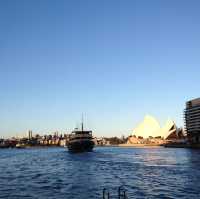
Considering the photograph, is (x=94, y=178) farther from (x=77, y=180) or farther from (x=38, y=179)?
(x=38, y=179)

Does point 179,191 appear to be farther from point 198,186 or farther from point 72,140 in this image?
point 72,140

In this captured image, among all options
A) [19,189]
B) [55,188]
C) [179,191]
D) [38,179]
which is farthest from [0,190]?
[179,191]

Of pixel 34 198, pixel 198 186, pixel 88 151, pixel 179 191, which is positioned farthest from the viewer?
pixel 88 151

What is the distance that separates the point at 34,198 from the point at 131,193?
32.3ft

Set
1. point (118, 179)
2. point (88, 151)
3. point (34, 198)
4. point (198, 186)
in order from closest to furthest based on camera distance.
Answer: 1. point (34, 198)
2. point (198, 186)
3. point (118, 179)
4. point (88, 151)

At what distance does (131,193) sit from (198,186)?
8.64 m

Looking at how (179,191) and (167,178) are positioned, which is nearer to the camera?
(179,191)

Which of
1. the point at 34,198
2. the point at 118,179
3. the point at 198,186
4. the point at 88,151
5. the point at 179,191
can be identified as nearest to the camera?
the point at 34,198

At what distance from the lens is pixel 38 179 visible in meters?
55.1

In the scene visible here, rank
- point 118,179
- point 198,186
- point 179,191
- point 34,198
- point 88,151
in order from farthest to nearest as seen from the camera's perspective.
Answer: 1. point 88,151
2. point 118,179
3. point 198,186
4. point 179,191
5. point 34,198

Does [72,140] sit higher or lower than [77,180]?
higher

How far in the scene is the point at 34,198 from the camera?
1521 inches

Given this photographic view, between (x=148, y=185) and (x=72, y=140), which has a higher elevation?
(x=72, y=140)

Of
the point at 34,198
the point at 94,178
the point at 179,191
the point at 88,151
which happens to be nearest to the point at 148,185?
the point at 179,191
